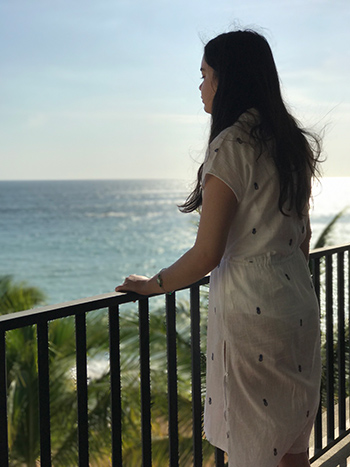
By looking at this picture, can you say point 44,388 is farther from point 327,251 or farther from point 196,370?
point 327,251

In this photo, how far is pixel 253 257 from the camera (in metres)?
1.39

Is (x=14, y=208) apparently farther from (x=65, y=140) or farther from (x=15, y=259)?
(x=15, y=259)

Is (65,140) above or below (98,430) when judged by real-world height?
above

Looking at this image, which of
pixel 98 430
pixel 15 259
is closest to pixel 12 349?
pixel 98 430

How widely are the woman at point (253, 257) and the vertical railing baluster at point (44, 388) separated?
29 centimetres

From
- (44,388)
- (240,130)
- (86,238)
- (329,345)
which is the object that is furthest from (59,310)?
(86,238)

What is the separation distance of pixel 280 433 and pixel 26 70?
48.1 metres

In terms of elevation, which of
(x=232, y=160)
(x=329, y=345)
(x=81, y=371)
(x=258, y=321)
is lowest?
(x=329, y=345)

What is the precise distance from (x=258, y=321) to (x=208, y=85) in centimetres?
58

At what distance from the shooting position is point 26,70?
152ft

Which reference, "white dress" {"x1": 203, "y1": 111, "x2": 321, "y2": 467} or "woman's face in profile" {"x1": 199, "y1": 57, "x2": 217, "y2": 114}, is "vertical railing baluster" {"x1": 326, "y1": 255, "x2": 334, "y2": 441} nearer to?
"white dress" {"x1": 203, "y1": 111, "x2": 321, "y2": 467}

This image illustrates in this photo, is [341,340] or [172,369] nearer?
[172,369]

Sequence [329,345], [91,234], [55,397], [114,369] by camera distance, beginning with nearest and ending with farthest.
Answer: [114,369] → [329,345] → [55,397] → [91,234]

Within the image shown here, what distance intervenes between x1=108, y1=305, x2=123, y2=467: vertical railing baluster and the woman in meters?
0.14
